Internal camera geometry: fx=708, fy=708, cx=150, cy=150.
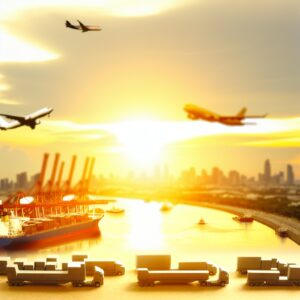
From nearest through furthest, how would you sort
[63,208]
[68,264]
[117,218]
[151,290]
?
[151,290] < [68,264] < [63,208] < [117,218]

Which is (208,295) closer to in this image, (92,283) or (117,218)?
(92,283)

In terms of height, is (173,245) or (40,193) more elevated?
(40,193)

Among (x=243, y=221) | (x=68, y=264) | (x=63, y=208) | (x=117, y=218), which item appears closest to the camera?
(x=68, y=264)

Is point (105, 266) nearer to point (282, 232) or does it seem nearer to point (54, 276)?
point (54, 276)

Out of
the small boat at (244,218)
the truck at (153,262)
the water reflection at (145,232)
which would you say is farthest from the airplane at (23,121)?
the small boat at (244,218)

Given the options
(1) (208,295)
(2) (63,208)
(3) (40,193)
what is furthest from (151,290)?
(2) (63,208)

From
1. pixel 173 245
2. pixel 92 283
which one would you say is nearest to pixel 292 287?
pixel 92 283

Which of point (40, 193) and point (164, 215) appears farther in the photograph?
point (164, 215)

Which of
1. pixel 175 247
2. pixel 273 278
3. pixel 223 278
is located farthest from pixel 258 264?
pixel 175 247
